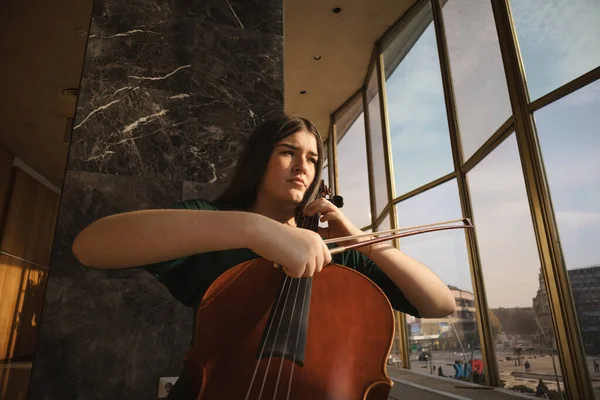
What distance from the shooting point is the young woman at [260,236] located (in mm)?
715

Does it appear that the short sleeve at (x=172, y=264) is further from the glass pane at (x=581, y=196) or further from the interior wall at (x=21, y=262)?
the interior wall at (x=21, y=262)

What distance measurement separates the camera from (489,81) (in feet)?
9.43

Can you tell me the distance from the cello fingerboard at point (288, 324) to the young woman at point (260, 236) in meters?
Result: 0.10

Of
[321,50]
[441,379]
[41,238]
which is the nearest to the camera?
[441,379]

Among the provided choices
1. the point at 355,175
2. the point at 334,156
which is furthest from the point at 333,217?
the point at 334,156

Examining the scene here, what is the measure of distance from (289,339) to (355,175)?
461 cm

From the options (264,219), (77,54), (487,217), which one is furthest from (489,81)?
(77,54)

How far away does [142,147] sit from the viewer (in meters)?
1.62

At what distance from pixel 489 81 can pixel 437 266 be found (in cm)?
162

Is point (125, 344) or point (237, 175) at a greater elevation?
point (237, 175)

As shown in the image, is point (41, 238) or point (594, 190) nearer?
point (594, 190)

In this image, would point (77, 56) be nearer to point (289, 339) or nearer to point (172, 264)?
point (172, 264)

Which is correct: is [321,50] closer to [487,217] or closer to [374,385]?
[487,217]

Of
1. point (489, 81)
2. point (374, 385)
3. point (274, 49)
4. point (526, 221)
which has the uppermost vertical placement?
point (489, 81)
